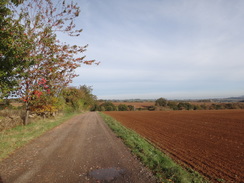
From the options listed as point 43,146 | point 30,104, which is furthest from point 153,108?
point 43,146

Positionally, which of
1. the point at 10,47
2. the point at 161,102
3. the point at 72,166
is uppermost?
the point at 10,47

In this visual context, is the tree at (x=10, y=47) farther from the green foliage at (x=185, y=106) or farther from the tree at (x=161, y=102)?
the tree at (x=161, y=102)

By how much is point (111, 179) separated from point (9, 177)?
3142 mm

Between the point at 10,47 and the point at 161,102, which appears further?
the point at 161,102

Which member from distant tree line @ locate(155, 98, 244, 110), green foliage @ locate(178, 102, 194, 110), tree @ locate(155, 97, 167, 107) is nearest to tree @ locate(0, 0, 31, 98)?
distant tree line @ locate(155, 98, 244, 110)

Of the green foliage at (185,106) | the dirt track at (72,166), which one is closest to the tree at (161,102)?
the green foliage at (185,106)

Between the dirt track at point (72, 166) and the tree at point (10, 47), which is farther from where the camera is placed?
the tree at point (10, 47)

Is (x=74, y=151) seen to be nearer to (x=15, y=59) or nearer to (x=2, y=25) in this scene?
(x=15, y=59)

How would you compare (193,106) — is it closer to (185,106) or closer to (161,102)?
(185,106)

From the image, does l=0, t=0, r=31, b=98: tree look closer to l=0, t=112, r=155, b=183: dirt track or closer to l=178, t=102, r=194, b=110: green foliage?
l=0, t=112, r=155, b=183: dirt track

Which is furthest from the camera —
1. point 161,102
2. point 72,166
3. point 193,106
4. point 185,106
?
point 161,102

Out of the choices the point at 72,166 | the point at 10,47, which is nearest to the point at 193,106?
the point at 72,166

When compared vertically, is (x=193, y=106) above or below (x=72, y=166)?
below

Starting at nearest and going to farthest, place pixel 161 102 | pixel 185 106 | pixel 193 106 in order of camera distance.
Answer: pixel 193 106 < pixel 185 106 < pixel 161 102
